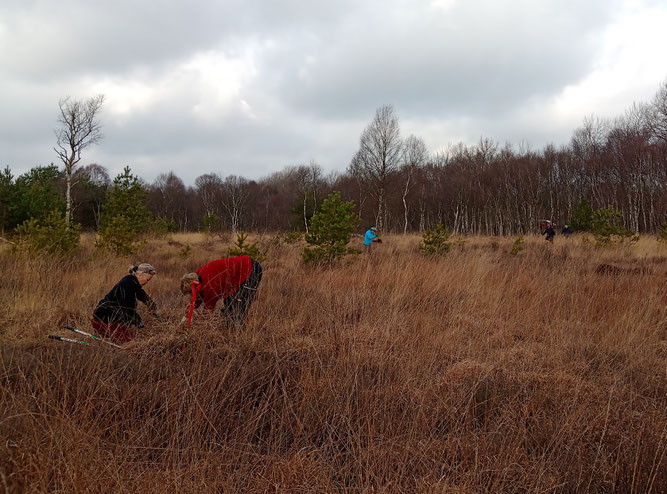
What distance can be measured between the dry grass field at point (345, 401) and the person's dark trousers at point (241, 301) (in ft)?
0.47

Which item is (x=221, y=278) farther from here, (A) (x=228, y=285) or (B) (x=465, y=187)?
(B) (x=465, y=187)

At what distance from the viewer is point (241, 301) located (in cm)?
388

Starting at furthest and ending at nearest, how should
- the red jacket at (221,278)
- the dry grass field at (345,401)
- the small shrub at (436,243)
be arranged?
the small shrub at (436,243) → the red jacket at (221,278) → the dry grass field at (345,401)

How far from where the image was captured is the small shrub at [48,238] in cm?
729

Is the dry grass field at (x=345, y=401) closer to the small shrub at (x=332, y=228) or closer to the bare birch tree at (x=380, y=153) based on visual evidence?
the small shrub at (x=332, y=228)

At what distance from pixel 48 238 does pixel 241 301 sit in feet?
20.7

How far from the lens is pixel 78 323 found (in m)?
3.92

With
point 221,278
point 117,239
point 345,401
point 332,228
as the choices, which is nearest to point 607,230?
point 332,228

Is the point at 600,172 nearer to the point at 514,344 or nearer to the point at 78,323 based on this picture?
the point at 514,344

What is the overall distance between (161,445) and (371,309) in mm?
2650

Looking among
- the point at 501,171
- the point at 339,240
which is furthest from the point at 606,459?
the point at 501,171

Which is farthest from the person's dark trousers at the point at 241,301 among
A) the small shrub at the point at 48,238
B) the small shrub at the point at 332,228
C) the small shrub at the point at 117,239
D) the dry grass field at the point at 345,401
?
the small shrub at the point at 117,239

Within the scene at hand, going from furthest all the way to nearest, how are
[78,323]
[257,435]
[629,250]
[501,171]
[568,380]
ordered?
1. [501,171]
2. [629,250]
3. [78,323]
4. [568,380]
5. [257,435]

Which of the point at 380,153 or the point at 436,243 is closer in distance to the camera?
the point at 436,243
